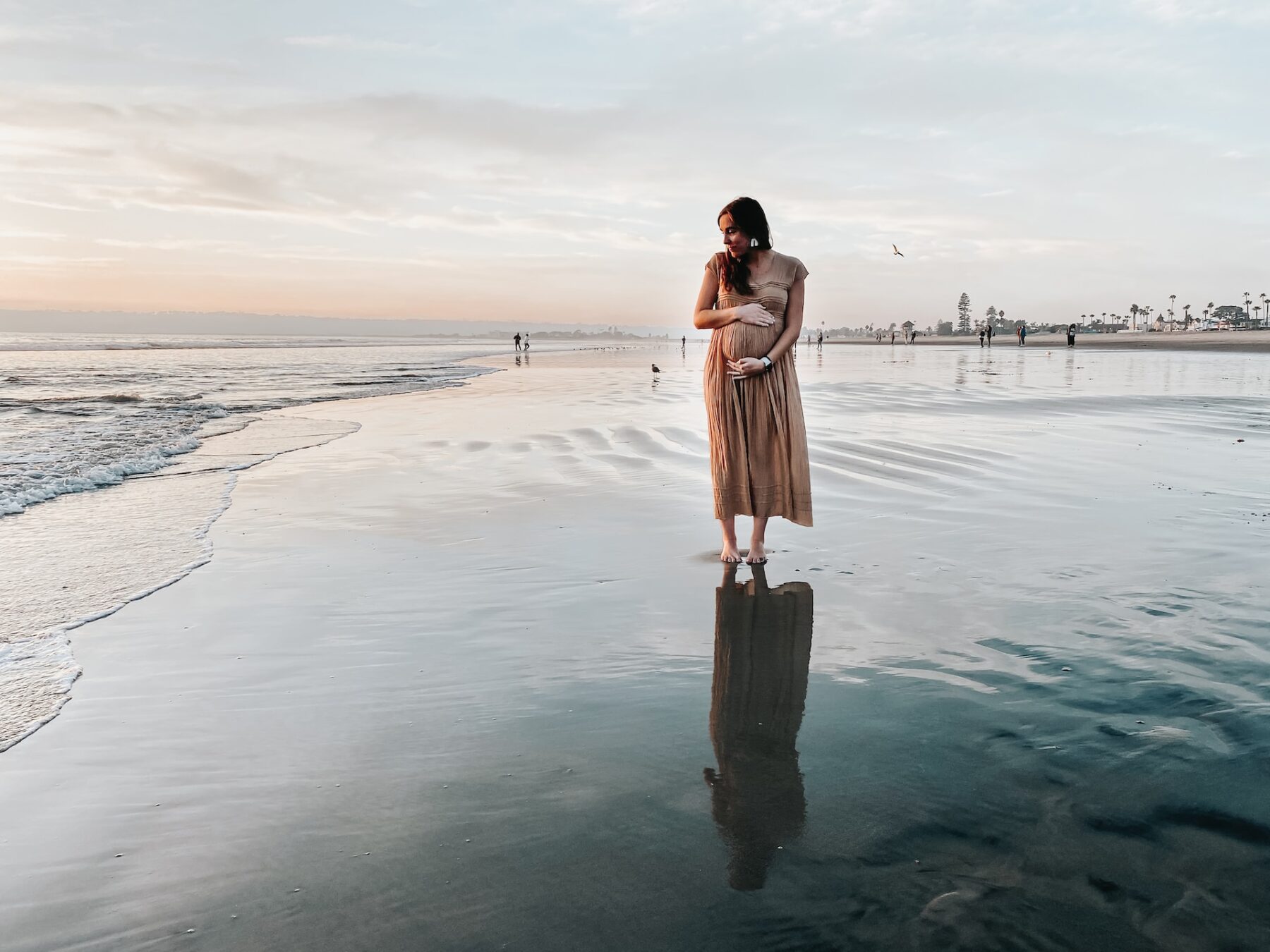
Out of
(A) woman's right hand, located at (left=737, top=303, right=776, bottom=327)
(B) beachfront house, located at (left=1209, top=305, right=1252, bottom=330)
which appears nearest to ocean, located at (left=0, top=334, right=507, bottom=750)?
(A) woman's right hand, located at (left=737, top=303, right=776, bottom=327)

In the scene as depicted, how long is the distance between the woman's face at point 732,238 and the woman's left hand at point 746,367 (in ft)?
2.03

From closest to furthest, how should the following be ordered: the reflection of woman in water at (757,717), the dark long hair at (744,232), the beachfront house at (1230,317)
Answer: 1. the reflection of woman in water at (757,717)
2. the dark long hair at (744,232)
3. the beachfront house at (1230,317)

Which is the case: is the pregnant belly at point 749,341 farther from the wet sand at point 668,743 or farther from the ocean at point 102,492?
the ocean at point 102,492

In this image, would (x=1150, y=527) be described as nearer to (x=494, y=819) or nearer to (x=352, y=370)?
(x=494, y=819)

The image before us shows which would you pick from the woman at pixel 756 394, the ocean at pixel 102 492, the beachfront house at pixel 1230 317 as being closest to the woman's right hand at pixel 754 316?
the woman at pixel 756 394

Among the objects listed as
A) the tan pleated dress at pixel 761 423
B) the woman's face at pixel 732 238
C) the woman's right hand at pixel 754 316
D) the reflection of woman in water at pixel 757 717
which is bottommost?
the reflection of woman in water at pixel 757 717

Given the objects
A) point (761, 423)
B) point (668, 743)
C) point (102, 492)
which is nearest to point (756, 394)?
point (761, 423)

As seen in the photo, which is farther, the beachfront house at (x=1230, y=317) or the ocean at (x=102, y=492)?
the beachfront house at (x=1230, y=317)

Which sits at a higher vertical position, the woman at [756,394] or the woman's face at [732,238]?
the woman's face at [732,238]

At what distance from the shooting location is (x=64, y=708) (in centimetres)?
296

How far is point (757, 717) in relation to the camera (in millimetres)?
2773

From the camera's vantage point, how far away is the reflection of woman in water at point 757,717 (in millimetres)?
2064

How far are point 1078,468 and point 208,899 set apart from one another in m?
7.78

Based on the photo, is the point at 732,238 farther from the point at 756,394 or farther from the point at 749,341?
the point at 756,394
